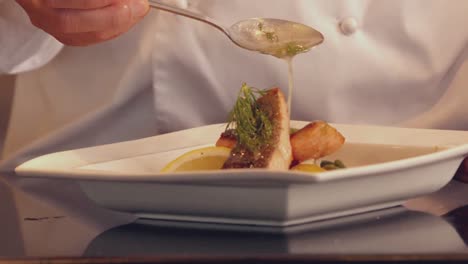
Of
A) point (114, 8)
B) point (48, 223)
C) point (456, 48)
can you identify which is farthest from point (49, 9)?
point (456, 48)

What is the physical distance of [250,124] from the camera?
99 centimetres

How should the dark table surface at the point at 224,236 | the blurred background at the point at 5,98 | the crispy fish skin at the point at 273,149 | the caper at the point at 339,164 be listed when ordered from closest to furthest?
the dark table surface at the point at 224,236, the crispy fish skin at the point at 273,149, the caper at the point at 339,164, the blurred background at the point at 5,98

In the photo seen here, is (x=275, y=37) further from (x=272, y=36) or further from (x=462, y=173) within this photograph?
(x=462, y=173)

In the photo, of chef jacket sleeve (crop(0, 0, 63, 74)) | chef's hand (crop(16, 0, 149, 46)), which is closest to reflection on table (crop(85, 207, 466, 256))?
chef's hand (crop(16, 0, 149, 46))

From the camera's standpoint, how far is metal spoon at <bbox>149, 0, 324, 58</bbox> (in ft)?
3.67

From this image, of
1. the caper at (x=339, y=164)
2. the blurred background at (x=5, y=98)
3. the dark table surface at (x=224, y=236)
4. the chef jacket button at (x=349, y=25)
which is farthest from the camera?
the blurred background at (x=5, y=98)

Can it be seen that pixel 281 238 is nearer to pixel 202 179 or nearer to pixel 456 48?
pixel 202 179

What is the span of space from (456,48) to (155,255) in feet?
2.38

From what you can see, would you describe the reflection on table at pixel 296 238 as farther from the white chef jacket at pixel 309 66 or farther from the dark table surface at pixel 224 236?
the white chef jacket at pixel 309 66

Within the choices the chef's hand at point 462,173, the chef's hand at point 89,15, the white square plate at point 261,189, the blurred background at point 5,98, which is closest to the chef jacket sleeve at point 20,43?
the blurred background at point 5,98

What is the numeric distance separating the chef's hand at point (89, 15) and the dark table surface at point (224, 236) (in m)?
0.21

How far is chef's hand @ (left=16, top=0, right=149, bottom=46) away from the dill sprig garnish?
0.16 meters

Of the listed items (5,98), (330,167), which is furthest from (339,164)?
(5,98)

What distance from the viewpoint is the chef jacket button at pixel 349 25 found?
1.32 meters
